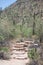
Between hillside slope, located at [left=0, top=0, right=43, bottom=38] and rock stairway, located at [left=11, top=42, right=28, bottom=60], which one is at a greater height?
hillside slope, located at [left=0, top=0, right=43, bottom=38]

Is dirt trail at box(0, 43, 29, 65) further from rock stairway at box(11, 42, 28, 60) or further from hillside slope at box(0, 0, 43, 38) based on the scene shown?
hillside slope at box(0, 0, 43, 38)

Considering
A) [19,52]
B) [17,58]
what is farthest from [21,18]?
[17,58]

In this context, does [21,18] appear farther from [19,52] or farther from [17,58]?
[17,58]

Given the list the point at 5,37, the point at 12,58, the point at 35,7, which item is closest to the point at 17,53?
the point at 12,58

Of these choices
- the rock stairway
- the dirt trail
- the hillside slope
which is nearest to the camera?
the dirt trail

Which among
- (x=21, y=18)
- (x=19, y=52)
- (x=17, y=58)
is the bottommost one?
(x=17, y=58)

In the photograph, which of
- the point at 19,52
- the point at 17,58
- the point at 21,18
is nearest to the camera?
the point at 17,58

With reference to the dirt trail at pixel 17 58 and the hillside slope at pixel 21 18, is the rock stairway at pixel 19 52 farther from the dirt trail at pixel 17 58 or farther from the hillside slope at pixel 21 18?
the hillside slope at pixel 21 18

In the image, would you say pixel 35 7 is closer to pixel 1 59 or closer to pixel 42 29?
pixel 42 29

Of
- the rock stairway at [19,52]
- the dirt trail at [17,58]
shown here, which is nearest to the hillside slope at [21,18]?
the rock stairway at [19,52]

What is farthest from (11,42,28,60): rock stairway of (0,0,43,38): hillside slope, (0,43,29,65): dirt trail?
(0,0,43,38): hillside slope

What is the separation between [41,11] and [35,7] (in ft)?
9.60

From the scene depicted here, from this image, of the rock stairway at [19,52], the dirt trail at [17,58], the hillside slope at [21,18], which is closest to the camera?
the dirt trail at [17,58]

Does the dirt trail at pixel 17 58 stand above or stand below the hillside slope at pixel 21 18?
below
